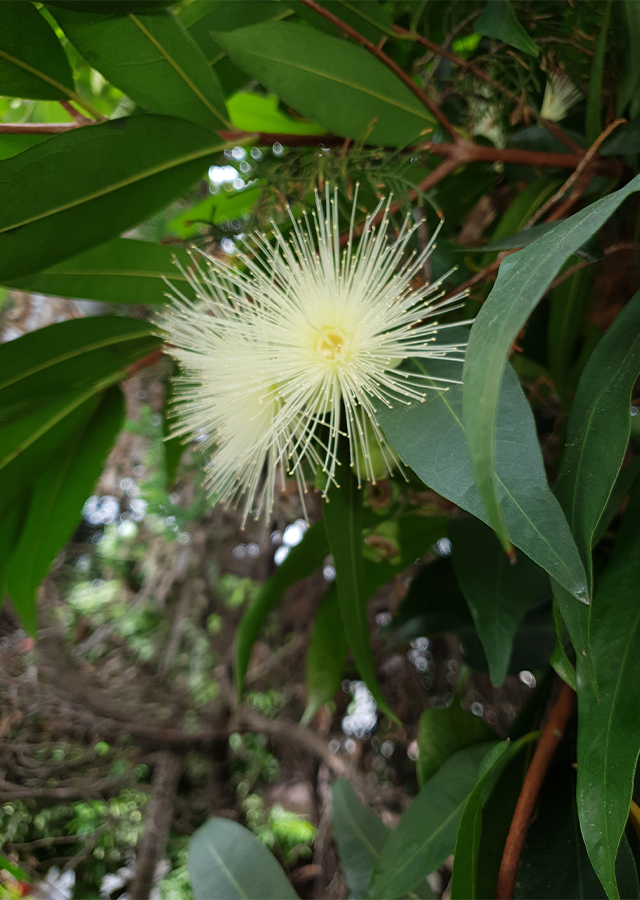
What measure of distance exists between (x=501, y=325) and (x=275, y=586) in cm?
46

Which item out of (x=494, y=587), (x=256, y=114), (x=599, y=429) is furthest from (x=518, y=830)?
(x=256, y=114)

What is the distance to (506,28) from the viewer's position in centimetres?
40

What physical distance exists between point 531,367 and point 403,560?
244 millimetres

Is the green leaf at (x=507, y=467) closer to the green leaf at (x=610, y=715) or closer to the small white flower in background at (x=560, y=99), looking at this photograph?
the green leaf at (x=610, y=715)

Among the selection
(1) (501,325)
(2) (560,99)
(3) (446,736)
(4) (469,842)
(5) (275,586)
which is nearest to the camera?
(1) (501,325)

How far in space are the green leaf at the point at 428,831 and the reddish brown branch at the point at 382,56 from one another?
1.57ft

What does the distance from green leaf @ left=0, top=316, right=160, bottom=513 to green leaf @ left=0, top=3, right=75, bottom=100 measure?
183 mm

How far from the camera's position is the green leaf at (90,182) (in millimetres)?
381

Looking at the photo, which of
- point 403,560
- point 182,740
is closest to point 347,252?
point 403,560

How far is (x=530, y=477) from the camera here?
0.29 m

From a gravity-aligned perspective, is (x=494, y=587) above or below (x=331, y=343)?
below

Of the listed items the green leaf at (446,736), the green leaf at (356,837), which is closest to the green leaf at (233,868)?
the green leaf at (356,837)

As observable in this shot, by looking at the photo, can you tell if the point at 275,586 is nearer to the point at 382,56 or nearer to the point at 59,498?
the point at 59,498

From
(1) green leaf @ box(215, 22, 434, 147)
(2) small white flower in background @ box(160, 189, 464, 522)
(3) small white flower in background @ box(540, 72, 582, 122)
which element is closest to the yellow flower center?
(2) small white flower in background @ box(160, 189, 464, 522)
